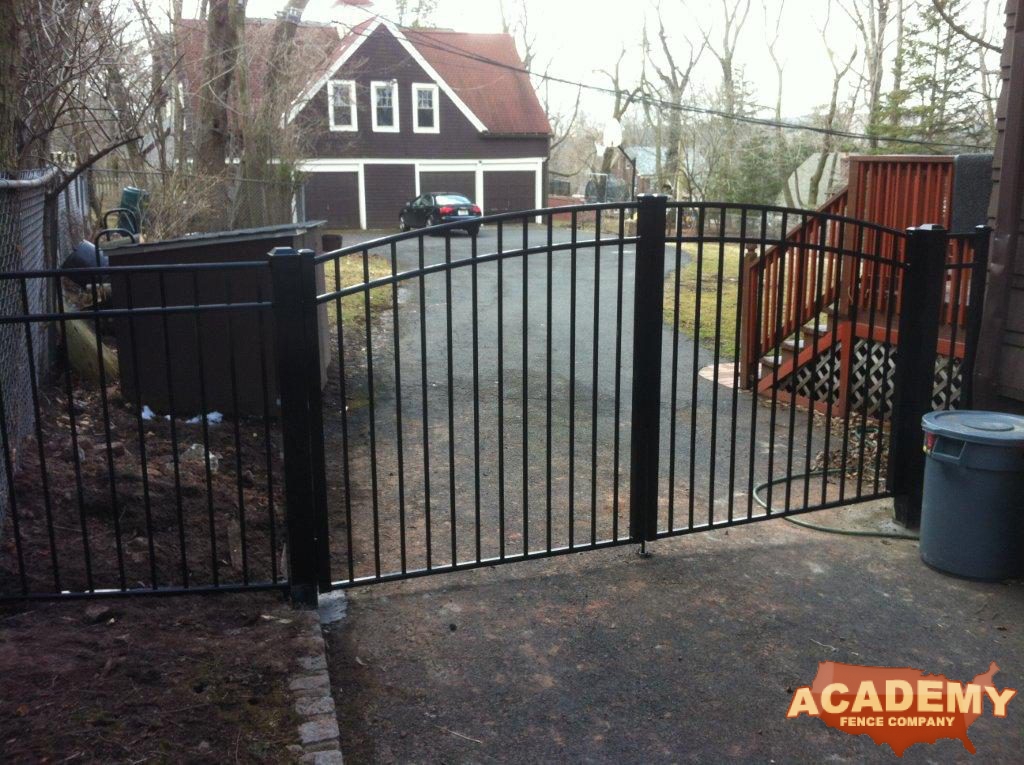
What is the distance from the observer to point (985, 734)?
11.3ft

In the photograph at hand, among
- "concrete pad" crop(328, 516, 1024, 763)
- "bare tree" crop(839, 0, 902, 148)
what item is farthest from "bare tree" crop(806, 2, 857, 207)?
"concrete pad" crop(328, 516, 1024, 763)

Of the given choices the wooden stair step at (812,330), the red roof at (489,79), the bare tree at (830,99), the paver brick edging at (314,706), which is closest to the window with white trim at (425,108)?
the red roof at (489,79)

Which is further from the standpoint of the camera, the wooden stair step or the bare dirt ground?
the wooden stair step

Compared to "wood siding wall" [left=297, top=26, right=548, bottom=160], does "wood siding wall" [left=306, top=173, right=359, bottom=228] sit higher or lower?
lower

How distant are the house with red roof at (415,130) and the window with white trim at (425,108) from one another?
1.6 inches

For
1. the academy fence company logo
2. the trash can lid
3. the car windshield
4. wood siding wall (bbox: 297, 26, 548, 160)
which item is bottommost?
the academy fence company logo

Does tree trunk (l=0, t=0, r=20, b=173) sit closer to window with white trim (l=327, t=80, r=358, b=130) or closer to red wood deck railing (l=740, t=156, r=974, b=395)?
red wood deck railing (l=740, t=156, r=974, b=395)

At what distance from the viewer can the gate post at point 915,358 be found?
5.09m

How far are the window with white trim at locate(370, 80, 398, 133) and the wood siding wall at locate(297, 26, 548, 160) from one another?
17cm

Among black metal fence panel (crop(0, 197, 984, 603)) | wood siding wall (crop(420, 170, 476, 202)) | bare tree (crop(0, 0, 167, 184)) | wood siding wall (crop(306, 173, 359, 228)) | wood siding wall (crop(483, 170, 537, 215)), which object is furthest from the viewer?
wood siding wall (crop(483, 170, 537, 215))

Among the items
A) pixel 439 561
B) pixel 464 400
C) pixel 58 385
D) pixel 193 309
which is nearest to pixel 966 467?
pixel 439 561

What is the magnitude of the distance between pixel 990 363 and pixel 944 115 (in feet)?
79.4

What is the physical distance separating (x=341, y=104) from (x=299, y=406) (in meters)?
34.6

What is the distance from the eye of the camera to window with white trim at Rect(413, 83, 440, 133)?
→ 124 feet
